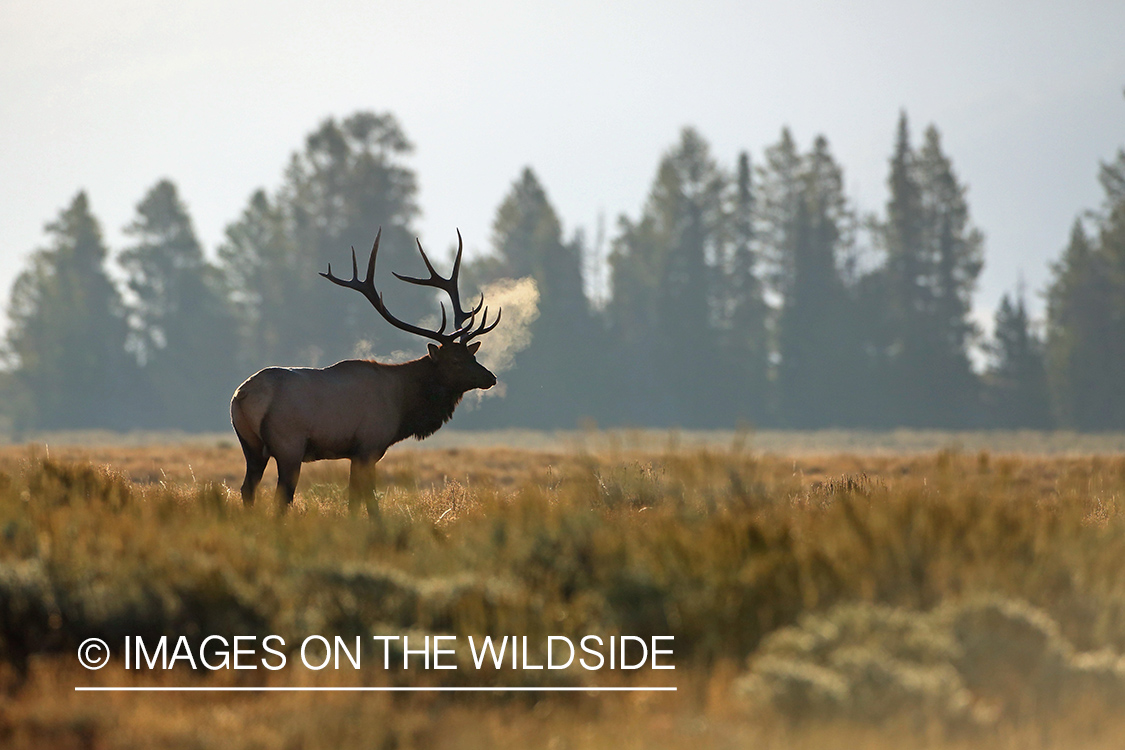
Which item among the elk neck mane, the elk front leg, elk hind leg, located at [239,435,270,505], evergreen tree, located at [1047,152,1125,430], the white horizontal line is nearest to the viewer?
the white horizontal line

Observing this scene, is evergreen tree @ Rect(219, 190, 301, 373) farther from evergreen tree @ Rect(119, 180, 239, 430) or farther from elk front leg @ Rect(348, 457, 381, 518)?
elk front leg @ Rect(348, 457, 381, 518)

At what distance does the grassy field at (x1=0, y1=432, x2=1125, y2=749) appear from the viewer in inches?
182

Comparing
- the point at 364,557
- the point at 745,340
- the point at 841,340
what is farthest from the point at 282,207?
the point at 364,557

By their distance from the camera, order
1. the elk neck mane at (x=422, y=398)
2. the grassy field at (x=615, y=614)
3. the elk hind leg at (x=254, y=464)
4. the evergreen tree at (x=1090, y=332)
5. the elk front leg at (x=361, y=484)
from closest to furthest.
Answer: the grassy field at (x=615, y=614)
the elk front leg at (x=361, y=484)
the elk hind leg at (x=254, y=464)
the elk neck mane at (x=422, y=398)
the evergreen tree at (x=1090, y=332)

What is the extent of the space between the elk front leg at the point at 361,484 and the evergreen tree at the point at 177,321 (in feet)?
158

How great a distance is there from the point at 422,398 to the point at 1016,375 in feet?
166

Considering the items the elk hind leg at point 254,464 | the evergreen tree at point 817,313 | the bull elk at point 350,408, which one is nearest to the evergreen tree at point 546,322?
the evergreen tree at point 817,313

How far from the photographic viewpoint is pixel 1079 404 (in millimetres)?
52469

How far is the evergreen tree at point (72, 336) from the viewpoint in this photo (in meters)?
54.8

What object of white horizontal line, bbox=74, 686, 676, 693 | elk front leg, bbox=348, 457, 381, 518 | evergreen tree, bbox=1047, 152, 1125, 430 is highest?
evergreen tree, bbox=1047, 152, 1125, 430

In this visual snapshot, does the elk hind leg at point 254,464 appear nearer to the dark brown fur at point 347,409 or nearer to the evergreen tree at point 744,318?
the dark brown fur at point 347,409
